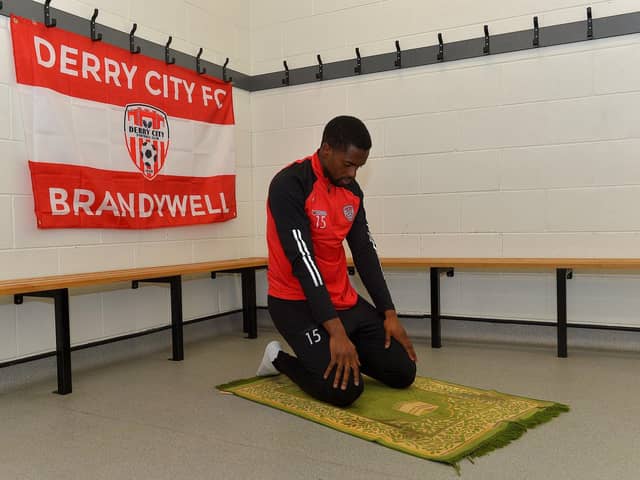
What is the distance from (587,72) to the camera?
328cm

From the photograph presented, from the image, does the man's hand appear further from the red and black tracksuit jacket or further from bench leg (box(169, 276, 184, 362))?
bench leg (box(169, 276, 184, 362))

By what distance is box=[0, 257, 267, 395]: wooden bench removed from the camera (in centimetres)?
251

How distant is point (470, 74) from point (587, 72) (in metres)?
0.63

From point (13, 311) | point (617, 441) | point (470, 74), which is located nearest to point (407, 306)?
point (470, 74)

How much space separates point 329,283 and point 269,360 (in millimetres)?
439

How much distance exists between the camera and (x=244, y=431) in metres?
2.04

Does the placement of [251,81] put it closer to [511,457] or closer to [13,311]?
[13,311]

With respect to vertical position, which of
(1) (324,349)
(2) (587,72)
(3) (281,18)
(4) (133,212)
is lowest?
(1) (324,349)

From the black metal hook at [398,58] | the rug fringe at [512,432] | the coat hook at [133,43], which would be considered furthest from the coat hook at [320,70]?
the rug fringe at [512,432]

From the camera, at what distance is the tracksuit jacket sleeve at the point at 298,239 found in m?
2.19

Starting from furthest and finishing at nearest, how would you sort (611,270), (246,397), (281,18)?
(281,18)
(611,270)
(246,397)

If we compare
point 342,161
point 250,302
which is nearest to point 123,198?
point 250,302

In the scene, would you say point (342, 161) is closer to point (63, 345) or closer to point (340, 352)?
point (340, 352)

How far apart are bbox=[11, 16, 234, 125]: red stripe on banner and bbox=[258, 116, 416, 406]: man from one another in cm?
128
